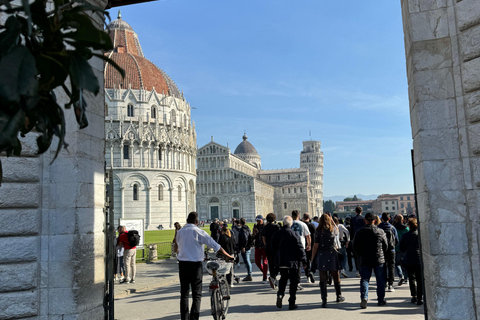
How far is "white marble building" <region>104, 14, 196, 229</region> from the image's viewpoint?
53.9m

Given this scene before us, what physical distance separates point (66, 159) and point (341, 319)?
5.26m

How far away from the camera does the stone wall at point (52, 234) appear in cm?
542

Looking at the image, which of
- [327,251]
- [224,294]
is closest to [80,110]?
[224,294]

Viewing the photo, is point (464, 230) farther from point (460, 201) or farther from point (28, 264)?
point (28, 264)

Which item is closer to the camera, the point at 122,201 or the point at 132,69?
the point at 122,201

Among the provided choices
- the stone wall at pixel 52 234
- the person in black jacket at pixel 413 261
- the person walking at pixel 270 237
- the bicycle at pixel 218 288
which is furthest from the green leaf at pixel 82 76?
the person walking at pixel 270 237

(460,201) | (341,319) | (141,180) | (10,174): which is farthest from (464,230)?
(141,180)

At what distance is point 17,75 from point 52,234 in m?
4.50

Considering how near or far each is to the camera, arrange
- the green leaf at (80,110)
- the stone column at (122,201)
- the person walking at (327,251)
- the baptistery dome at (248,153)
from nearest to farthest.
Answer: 1. the green leaf at (80,110)
2. the person walking at (327,251)
3. the stone column at (122,201)
4. the baptistery dome at (248,153)

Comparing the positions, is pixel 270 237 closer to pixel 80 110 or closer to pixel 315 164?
pixel 80 110

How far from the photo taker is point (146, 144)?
55.2 m

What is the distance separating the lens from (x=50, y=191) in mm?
5883

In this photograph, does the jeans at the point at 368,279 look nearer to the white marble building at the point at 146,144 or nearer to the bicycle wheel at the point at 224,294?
the bicycle wheel at the point at 224,294

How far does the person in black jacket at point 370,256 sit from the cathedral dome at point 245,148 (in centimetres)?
13389
